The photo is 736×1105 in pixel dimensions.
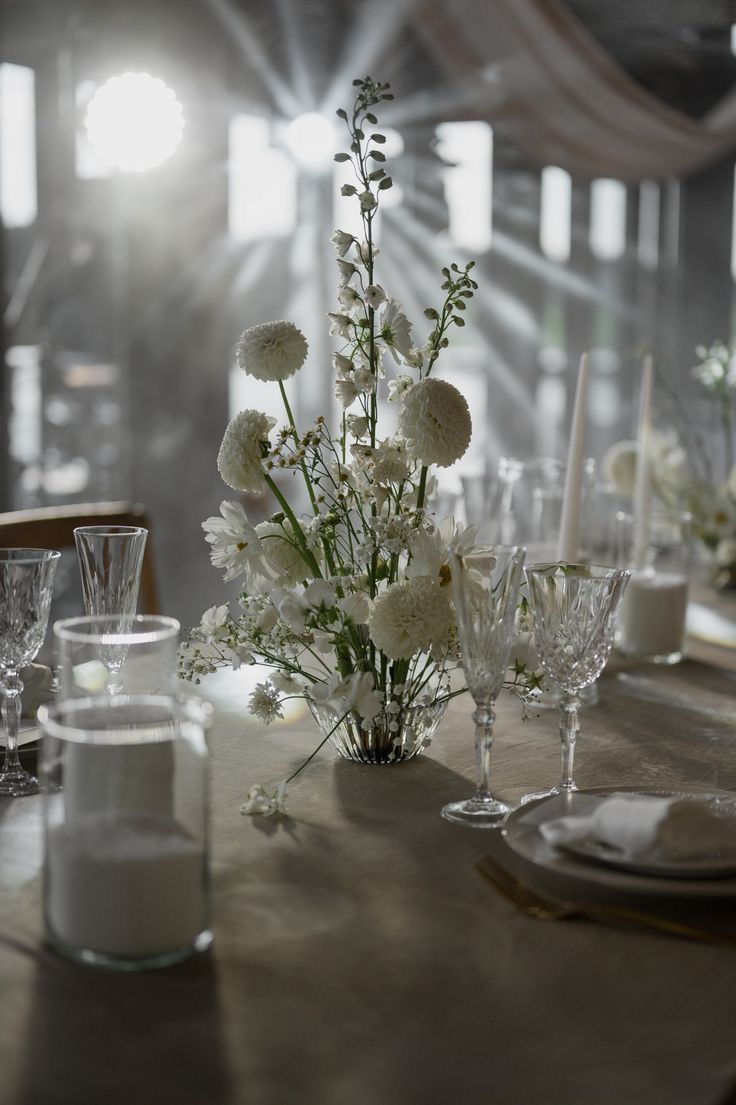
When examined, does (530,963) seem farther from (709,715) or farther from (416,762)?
(709,715)

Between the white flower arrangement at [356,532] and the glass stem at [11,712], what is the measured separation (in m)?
0.16

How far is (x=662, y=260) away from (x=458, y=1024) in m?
6.26

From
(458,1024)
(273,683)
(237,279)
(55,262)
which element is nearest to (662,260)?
(237,279)

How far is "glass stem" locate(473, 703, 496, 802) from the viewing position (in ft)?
3.35

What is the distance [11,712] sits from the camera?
3.77ft

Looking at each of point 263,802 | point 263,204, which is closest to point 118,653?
point 263,802

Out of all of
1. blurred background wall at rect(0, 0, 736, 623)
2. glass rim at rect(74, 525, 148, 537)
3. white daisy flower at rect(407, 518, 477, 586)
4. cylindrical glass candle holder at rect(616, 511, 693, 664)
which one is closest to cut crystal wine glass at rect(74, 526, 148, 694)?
glass rim at rect(74, 525, 148, 537)

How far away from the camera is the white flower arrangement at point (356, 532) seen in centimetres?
108

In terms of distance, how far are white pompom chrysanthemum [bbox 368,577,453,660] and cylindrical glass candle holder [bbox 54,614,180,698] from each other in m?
0.19

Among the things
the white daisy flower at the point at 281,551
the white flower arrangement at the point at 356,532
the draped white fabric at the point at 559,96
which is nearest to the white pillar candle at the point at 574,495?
the white flower arrangement at the point at 356,532

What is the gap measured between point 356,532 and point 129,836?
0.47 meters

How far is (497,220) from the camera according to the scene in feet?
17.7

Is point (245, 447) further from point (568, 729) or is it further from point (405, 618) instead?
point (568, 729)

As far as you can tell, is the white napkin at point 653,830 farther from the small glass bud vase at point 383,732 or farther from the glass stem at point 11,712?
the glass stem at point 11,712
